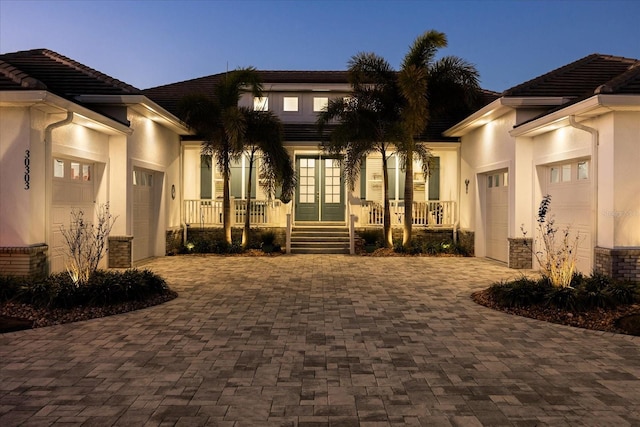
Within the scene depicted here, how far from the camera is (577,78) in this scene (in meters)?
12.2

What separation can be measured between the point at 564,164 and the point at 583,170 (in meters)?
0.80

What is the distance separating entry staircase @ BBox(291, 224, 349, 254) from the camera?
15.1m

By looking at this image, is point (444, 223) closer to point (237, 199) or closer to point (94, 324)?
point (237, 199)

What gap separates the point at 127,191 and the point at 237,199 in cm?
486

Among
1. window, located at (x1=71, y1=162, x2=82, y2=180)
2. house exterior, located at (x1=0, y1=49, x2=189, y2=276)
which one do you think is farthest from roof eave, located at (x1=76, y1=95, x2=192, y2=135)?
window, located at (x1=71, y1=162, x2=82, y2=180)

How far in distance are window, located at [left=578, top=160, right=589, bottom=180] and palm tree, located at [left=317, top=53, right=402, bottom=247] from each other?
16.7 feet

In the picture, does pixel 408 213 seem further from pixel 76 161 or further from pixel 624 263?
pixel 76 161

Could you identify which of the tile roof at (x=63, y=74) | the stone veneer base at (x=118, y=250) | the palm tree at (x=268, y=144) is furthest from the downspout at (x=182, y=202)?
the tile roof at (x=63, y=74)

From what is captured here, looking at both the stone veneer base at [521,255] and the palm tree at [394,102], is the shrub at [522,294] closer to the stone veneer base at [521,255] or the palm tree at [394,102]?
the stone veneer base at [521,255]

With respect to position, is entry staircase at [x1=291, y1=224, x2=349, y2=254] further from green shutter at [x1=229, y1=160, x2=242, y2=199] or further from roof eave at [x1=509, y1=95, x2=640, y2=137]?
roof eave at [x1=509, y1=95, x2=640, y2=137]

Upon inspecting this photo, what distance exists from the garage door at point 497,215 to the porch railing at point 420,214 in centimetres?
193

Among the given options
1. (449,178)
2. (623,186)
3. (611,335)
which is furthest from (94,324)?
(449,178)

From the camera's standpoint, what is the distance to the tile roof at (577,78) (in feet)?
38.2

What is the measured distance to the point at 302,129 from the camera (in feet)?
56.6
